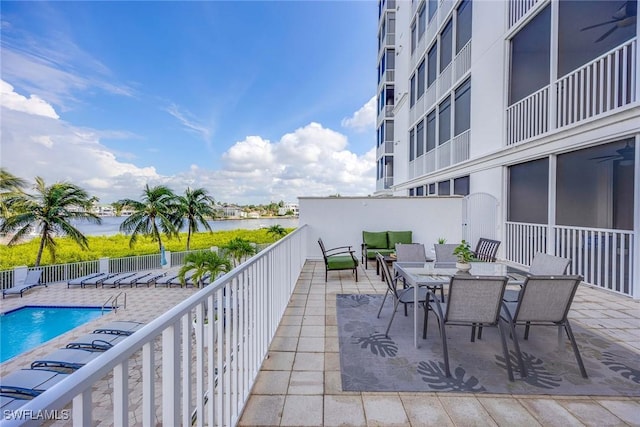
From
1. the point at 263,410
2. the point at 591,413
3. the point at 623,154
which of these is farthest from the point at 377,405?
the point at 623,154

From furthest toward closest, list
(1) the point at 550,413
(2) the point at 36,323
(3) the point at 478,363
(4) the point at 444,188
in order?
(4) the point at 444,188, (2) the point at 36,323, (3) the point at 478,363, (1) the point at 550,413

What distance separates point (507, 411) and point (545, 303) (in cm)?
103

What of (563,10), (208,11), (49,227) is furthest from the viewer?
(49,227)

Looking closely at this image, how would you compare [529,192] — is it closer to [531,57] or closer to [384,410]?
[531,57]

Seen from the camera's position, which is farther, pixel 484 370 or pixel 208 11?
pixel 208 11

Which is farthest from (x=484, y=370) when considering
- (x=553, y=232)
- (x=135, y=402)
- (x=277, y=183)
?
(x=277, y=183)

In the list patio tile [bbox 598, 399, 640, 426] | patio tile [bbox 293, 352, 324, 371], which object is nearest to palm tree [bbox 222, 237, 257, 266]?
patio tile [bbox 293, 352, 324, 371]

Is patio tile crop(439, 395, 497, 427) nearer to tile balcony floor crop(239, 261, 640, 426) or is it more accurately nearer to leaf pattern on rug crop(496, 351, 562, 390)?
tile balcony floor crop(239, 261, 640, 426)

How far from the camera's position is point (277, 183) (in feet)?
90.0

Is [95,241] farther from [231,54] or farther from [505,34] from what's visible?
[505,34]

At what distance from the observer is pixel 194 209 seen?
62.5ft

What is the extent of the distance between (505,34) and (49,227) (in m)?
20.5

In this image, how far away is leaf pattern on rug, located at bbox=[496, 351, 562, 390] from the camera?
2.21 m

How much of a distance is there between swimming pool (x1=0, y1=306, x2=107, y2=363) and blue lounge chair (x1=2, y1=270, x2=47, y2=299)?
5.76ft
